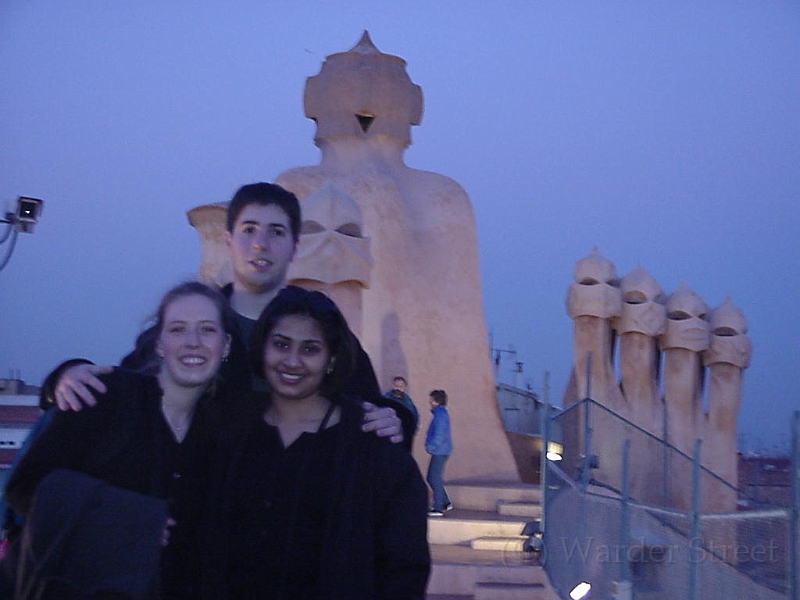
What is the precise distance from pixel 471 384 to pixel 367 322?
4.98ft

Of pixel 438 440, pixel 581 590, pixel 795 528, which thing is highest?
pixel 438 440

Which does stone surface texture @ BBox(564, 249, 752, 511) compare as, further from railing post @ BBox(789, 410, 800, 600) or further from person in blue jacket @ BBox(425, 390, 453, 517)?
railing post @ BBox(789, 410, 800, 600)

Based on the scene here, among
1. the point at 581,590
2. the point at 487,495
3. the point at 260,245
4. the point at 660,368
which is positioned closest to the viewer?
the point at 260,245

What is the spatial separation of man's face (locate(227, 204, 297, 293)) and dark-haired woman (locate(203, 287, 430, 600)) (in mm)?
Result: 438

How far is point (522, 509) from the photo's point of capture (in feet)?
34.2

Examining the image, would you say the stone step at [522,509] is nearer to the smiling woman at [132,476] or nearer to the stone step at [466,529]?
the stone step at [466,529]

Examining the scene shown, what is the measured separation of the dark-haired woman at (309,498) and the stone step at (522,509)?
8.06 metres

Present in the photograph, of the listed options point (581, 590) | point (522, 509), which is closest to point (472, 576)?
point (581, 590)

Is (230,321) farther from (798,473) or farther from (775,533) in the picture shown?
(775,533)

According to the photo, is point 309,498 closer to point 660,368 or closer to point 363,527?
point 363,527

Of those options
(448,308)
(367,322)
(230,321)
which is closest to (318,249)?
(367,322)

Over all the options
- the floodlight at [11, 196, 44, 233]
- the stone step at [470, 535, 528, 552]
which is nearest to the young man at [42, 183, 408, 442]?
the floodlight at [11, 196, 44, 233]

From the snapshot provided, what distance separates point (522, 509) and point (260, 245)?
7969 millimetres

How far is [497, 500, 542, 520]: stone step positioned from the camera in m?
10.4
